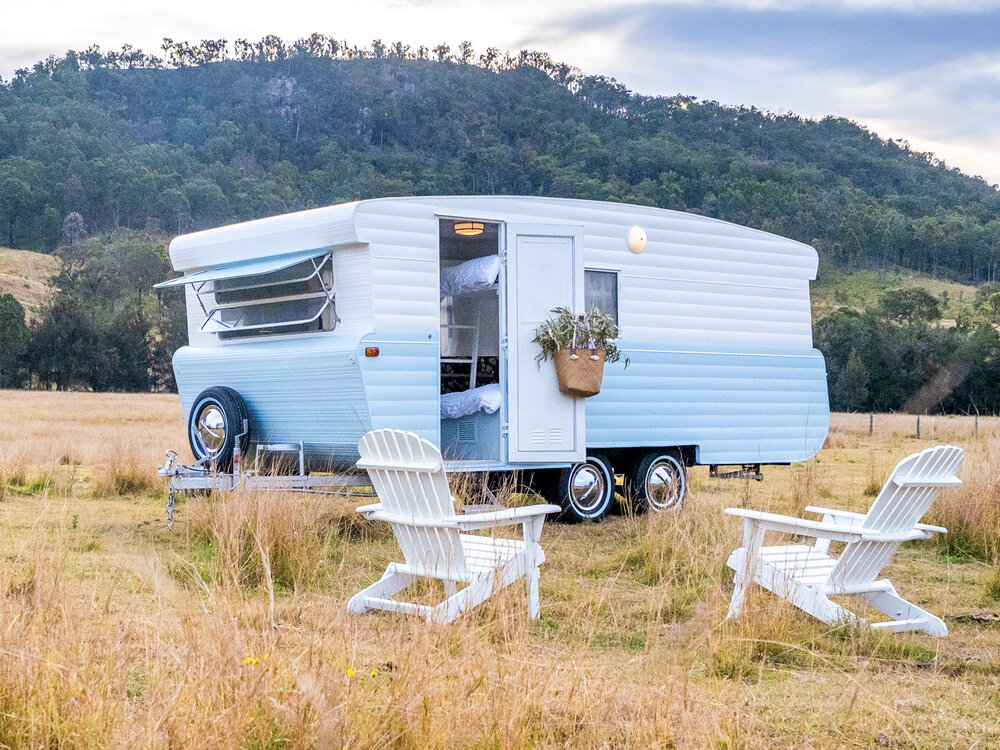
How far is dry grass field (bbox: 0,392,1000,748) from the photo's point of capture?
3.07 meters

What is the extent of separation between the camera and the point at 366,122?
86312 millimetres

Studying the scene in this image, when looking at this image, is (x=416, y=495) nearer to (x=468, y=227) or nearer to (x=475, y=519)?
(x=475, y=519)

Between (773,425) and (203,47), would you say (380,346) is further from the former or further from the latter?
(203,47)

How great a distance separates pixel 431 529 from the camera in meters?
5.29

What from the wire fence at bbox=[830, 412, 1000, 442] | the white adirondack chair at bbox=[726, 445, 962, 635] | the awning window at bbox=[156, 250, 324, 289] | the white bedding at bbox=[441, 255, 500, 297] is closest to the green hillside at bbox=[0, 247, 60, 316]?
the wire fence at bbox=[830, 412, 1000, 442]

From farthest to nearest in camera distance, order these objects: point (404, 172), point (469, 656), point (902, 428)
→ point (404, 172), point (902, 428), point (469, 656)

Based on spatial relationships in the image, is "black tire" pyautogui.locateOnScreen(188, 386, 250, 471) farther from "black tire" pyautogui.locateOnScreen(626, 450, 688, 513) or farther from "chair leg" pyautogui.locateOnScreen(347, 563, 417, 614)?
"chair leg" pyautogui.locateOnScreen(347, 563, 417, 614)

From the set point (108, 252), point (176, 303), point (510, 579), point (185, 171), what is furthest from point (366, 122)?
point (510, 579)

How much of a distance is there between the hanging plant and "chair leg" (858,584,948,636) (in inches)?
140

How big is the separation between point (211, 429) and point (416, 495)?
404cm

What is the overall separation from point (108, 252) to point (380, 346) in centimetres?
5057

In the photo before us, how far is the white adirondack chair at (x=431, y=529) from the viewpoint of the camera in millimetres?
5145

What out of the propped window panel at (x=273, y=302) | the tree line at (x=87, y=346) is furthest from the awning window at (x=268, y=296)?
the tree line at (x=87, y=346)

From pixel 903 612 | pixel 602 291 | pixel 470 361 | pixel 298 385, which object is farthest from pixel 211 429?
pixel 903 612
